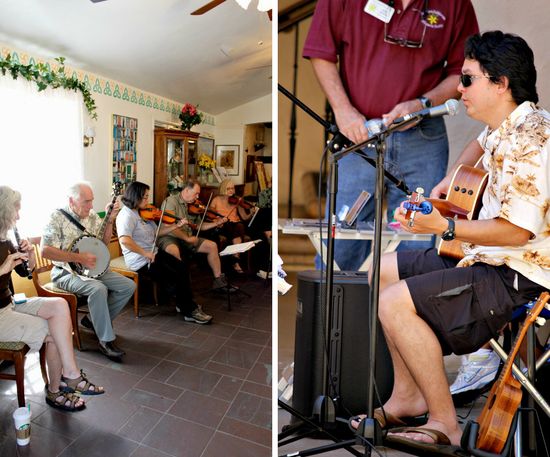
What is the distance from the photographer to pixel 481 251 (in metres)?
1.32

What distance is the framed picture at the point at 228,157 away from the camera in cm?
139

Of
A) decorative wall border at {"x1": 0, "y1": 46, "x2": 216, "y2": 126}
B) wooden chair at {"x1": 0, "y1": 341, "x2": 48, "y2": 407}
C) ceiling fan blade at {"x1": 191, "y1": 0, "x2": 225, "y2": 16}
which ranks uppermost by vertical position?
ceiling fan blade at {"x1": 191, "y1": 0, "x2": 225, "y2": 16}

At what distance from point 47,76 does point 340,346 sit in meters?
1.22

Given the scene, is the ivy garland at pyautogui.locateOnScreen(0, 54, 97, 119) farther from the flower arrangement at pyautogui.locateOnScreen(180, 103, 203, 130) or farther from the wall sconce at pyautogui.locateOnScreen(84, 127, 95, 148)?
the flower arrangement at pyautogui.locateOnScreen(180, 103, 203, 130)

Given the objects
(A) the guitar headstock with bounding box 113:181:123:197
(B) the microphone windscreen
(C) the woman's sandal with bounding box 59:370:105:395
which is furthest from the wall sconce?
(B) the microphone windscreen

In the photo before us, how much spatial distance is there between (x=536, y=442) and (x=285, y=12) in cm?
160

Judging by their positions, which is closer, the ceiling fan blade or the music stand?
the music stand

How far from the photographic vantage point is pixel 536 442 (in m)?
1.40

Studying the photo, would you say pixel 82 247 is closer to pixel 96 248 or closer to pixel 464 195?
pixel 96 248

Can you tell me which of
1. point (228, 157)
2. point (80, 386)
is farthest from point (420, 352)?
point (80, 386)

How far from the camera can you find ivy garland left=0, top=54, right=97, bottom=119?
113 centimetres

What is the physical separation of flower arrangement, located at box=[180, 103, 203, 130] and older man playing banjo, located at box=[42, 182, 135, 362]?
321 mm

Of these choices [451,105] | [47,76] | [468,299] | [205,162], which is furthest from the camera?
[205,162]

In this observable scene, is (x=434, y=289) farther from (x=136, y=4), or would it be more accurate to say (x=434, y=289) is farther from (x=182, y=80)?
(x=136, y=4)
